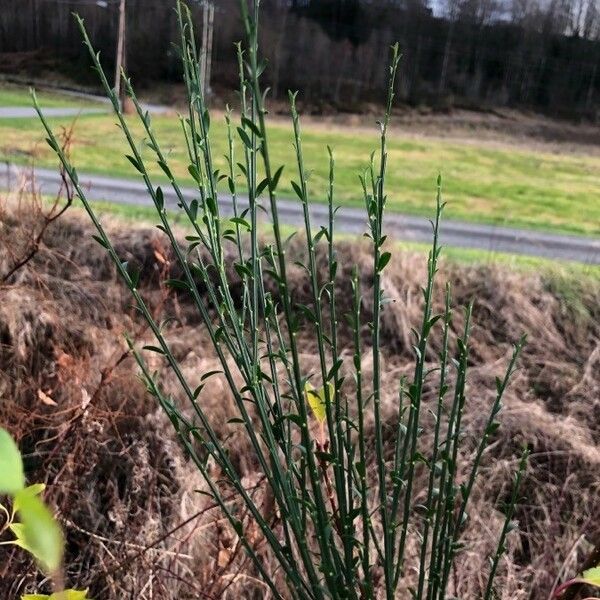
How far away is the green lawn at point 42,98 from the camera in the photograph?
15.5 ft

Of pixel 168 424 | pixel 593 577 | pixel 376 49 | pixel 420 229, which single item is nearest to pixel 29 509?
pixel 593 577

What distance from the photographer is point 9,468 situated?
0.53 feet

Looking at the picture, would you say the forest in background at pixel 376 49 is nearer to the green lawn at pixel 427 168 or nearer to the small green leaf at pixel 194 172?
the green lawn at pixel 427 168

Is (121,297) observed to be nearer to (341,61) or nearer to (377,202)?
(377,202)

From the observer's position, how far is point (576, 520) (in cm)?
183

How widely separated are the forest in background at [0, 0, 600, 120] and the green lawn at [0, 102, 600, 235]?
0.41m

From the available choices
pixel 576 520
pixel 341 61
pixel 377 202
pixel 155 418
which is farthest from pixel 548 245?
pixel 341 61

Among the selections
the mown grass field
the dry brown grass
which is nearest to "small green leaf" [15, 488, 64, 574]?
the dry brown grass

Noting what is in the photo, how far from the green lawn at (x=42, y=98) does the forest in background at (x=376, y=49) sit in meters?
0.15

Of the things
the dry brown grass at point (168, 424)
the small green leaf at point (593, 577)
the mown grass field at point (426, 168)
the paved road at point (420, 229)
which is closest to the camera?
the small green leaf at point (593, 577)

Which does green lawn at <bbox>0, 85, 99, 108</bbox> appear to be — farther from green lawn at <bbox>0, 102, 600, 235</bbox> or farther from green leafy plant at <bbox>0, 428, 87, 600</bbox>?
green leafy plant at <bbox>0, 428, 87, 600</bbox>

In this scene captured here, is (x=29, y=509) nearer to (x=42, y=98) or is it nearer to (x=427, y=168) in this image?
(x=42, y=98)

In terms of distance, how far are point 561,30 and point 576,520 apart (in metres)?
4.31

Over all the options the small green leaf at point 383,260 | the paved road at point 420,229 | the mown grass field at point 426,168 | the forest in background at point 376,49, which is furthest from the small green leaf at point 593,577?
the forest in background at point 376,49
